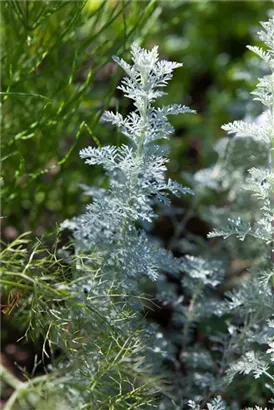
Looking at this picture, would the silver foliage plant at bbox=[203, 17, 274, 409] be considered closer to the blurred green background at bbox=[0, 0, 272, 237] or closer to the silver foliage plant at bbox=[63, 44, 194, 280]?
the silver foliage plant at bbox=[63, 44, 194, 280]

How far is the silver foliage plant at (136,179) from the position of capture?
0.85 metres

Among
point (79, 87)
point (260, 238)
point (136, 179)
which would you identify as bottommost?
point (260, 238)

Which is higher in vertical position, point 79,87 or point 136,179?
point 79,87

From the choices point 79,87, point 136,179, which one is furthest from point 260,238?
point 79,87

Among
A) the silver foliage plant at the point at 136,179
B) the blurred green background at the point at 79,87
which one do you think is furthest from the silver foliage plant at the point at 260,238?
the blurred green background at the point at 79,87

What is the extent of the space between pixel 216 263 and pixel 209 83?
1305 mm

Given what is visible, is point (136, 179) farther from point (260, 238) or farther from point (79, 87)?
point (79, 87)

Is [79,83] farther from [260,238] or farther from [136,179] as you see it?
[260,238]

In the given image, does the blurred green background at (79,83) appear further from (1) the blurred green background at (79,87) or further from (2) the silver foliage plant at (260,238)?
(2) the silver foliage plant at (260,238)

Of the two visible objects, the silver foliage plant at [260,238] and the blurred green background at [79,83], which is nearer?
the silver foliage plant at [260,238]

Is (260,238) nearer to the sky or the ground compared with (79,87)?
nearer to the ground

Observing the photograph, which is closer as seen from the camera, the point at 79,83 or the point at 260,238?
the point at 260,238

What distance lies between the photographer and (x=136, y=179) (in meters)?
0.89

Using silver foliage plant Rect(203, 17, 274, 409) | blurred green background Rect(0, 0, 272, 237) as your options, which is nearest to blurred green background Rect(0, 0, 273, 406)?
blurred green background Rect(0, 0, 272, 237)
